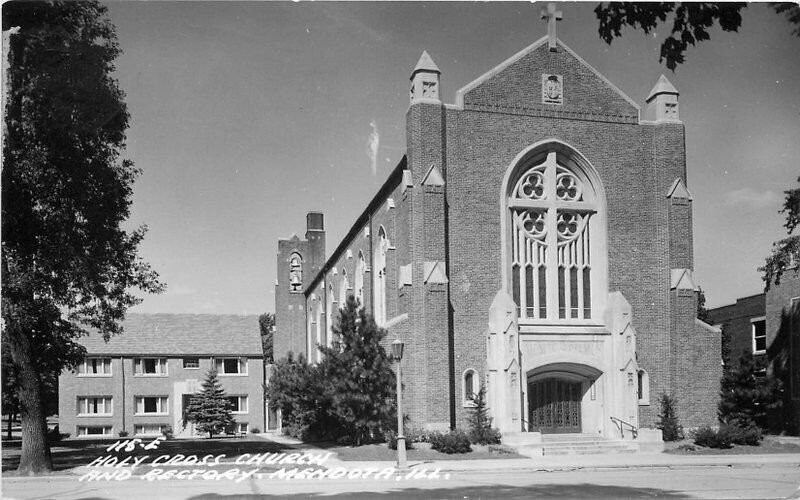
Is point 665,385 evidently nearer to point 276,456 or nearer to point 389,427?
point 389,427

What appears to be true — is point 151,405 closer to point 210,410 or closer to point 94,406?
point 94,406

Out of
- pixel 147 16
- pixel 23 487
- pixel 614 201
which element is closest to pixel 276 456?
pixel 23 487

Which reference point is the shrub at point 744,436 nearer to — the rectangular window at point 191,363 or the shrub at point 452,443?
the shrub at point 452,443

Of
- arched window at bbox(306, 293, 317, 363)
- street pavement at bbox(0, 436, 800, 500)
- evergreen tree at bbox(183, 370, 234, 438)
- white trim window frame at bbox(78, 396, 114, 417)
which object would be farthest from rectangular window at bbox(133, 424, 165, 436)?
street pavement at bbox(0, 436, 800, 500)

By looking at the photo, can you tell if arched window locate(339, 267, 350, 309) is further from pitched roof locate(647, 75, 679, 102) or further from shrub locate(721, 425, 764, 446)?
shrub locate(721, 425, 764, 446)

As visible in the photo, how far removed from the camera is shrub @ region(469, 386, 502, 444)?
24.5 m

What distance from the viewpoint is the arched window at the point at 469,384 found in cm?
2595

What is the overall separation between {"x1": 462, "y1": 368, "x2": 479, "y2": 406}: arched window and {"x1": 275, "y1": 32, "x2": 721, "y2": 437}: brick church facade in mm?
39

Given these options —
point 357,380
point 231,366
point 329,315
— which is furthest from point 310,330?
point 357,380

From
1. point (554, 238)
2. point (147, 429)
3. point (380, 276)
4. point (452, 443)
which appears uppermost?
point (554, 238)

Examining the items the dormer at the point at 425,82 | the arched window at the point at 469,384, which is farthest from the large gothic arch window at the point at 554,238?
the dormer at the point at 425,82

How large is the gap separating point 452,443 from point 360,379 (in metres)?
3.57

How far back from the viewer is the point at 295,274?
57500 mm

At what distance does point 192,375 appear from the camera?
1892 inches
